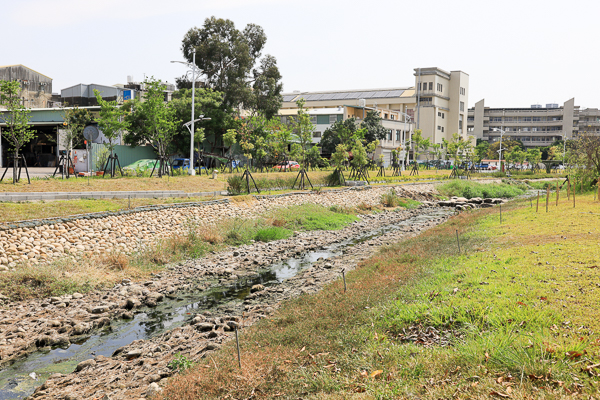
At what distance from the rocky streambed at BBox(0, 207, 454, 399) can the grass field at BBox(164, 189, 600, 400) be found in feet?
4.03

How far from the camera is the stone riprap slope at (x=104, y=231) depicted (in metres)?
13.0

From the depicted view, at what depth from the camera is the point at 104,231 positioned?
51.4 ft

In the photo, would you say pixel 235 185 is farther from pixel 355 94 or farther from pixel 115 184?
pixel 355 94

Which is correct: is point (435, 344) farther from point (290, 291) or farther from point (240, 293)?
point (240, 293)

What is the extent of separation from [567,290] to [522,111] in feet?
395

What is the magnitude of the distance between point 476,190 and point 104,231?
34.6m

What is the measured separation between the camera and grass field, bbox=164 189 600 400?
5.21 m

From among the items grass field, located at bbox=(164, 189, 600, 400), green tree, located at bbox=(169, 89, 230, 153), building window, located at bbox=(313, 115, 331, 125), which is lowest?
grass field, located at bbox=(164, 189, 600, 400)

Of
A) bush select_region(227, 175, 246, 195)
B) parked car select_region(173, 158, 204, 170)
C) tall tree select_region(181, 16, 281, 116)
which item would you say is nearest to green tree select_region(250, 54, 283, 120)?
tall tree select_region(181, 16, 281, 116)

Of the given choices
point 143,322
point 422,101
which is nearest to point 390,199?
point 143,322

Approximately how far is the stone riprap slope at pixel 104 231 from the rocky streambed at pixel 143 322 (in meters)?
2.19

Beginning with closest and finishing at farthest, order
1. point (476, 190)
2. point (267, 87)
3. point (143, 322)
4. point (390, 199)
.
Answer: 1. point (143, 322)
2. point (390, 199)
3. point (476, 190)
4. point (267, 87)

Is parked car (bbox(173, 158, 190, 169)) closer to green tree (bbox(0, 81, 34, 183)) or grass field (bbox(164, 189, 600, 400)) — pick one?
green tree (bbox(0, 81, 34, 183))

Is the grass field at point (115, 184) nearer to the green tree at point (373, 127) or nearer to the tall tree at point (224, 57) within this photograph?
the tall tree at point (224, 57)
